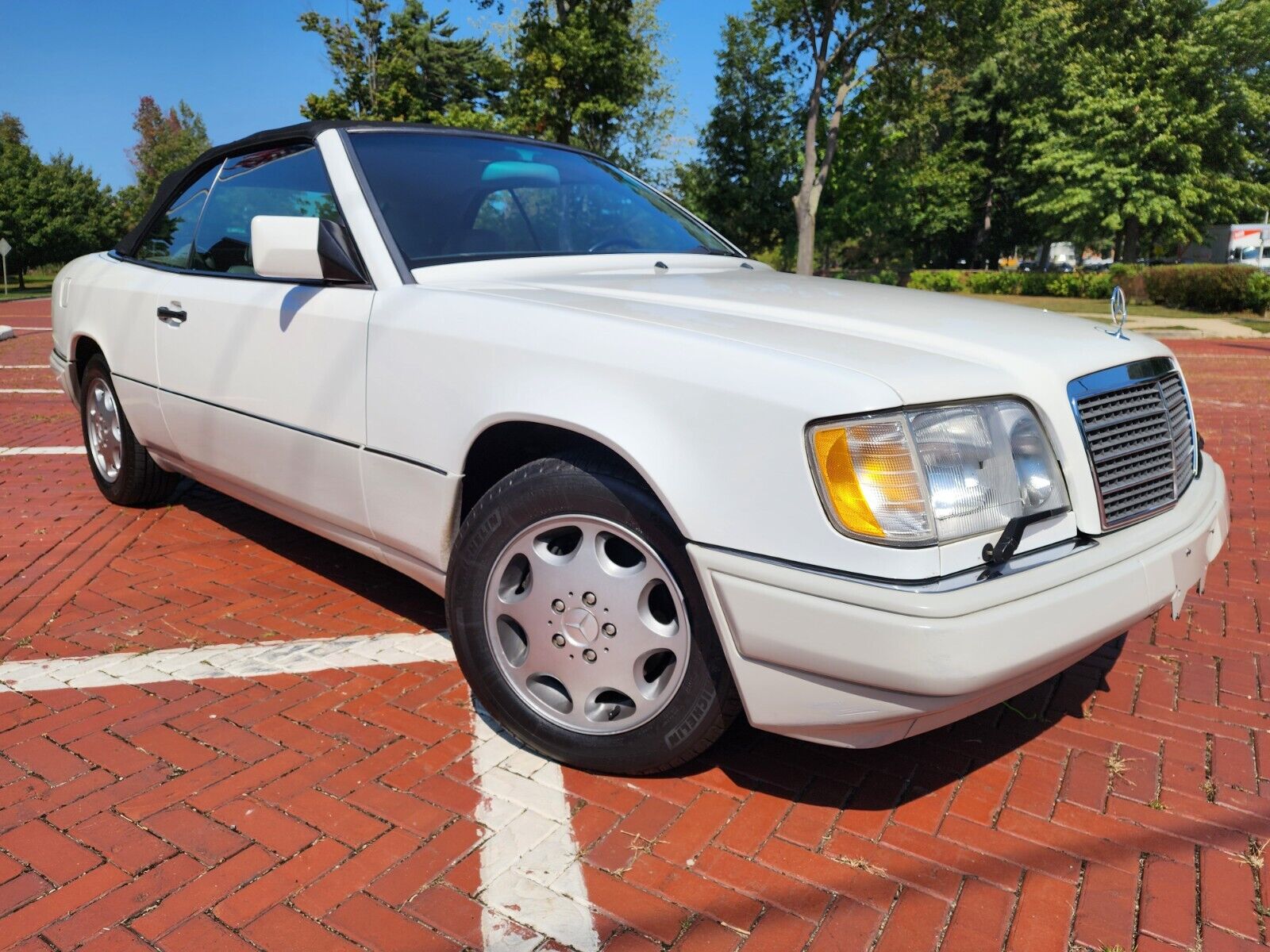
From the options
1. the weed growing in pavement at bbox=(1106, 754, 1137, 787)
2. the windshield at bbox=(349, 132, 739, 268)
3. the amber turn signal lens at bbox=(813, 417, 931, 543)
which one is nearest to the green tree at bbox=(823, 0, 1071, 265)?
the windshield at bbox=(349, 132, 739, 268)

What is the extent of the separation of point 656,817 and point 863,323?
4.24ft

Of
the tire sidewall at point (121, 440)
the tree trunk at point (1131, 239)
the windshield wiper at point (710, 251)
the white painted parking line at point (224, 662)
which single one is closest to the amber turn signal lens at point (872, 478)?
the white painted parking line at point (224, 662)

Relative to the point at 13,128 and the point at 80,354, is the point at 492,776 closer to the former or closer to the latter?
the point at 80,354

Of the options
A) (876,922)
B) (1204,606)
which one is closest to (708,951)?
(876,922)

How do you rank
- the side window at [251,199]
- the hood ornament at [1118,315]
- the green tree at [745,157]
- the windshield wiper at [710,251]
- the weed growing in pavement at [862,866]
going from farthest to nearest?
the green tree at [745,157], the windshield wiper at [710,251], the side window at [251,199], the hood ornament at [1118,315], the weed growing in pavement at [862,866]

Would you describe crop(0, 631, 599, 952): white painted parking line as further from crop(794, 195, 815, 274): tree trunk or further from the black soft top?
crop(794, 195, 815, 274): tree trunk

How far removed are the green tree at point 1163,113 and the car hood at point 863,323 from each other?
3584 centimetres

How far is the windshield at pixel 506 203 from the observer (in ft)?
9.97

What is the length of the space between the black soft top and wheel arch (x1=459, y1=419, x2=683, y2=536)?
139 cm

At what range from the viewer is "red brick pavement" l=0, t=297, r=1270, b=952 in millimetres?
1957

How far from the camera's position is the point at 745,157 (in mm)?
43844

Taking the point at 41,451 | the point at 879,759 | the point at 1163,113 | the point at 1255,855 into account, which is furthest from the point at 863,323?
the point at 1163,113

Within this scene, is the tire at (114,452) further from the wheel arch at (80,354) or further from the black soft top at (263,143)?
the black soft top at (263,143)

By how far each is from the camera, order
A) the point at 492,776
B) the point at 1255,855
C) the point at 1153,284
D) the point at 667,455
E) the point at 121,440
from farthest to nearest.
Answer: the point at 1153,284 → the point at 121,440 → the point at 492,776 → the point at 1255,855 → the point at 667,455
